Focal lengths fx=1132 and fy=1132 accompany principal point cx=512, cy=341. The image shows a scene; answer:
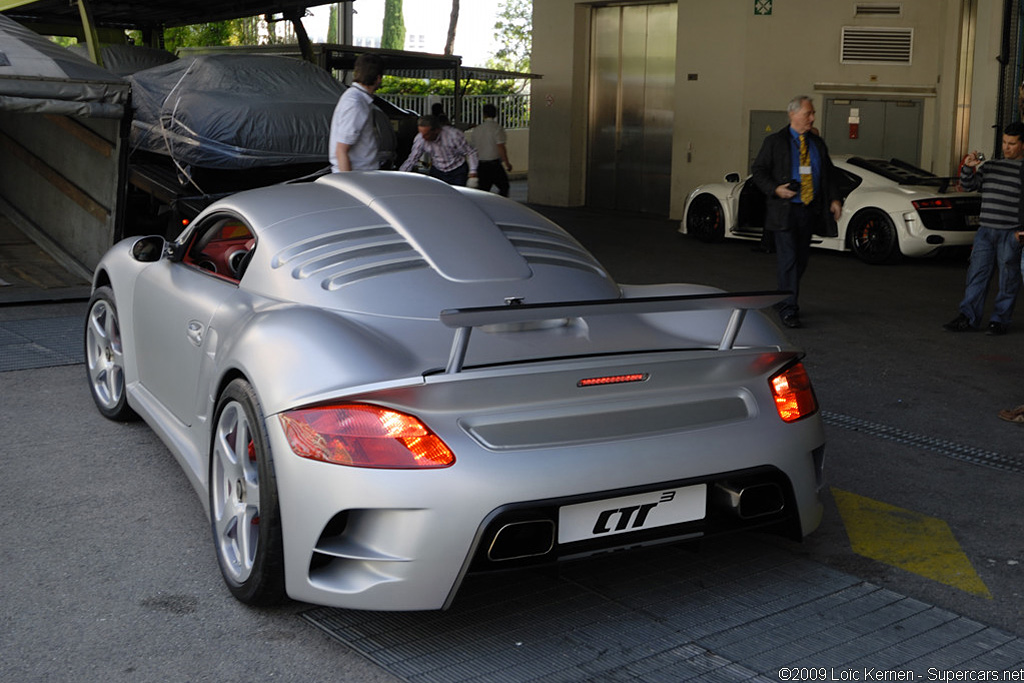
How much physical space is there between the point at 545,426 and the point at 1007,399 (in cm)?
442

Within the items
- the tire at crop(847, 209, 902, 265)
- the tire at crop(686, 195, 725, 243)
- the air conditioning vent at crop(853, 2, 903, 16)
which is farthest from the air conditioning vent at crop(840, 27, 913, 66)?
the tire at crop(847, 209, 902, 265)

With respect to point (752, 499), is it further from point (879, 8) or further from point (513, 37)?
point (513, 37)

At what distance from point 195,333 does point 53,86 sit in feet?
17.2

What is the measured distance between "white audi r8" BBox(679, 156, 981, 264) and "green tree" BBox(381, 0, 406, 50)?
39.6 m

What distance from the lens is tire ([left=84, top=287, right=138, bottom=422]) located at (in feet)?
18.2

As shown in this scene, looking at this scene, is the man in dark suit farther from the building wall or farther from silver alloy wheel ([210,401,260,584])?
the building wall

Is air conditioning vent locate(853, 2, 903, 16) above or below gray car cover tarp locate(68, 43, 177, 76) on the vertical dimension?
above

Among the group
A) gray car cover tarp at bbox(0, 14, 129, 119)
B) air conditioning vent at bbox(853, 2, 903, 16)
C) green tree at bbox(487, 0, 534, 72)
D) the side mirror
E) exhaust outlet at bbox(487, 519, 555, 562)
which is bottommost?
exhaust outlet at bbox(487, 519, 555, 562)

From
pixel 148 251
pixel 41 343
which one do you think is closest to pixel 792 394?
pixel 148 251

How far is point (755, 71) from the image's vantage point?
18.0 metres

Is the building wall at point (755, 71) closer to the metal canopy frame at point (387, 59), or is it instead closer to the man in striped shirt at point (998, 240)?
the metal canopy frame at point (387, 59)

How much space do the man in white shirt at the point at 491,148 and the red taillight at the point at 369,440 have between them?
14.9m

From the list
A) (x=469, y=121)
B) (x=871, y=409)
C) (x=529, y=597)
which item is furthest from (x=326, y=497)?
(x=469, y=121)

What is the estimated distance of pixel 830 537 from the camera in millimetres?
4332
